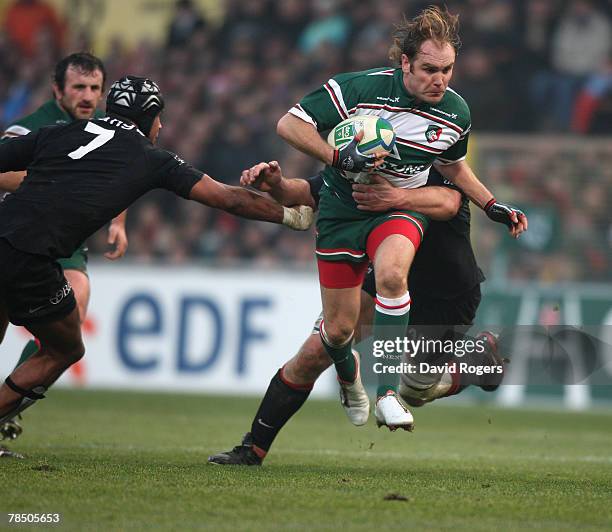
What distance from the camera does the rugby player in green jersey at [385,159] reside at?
7344 mm

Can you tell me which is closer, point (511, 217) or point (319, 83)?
point (511, 217)

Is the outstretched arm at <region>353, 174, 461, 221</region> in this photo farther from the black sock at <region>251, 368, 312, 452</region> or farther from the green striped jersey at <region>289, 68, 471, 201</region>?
the black sock at <region>251, 368, 312, 452</region>

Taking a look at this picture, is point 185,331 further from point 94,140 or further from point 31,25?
point 94,140

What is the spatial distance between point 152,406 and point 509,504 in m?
7.68

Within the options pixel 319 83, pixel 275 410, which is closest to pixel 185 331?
pixel 319 83

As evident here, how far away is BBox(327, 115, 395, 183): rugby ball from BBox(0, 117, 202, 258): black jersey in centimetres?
96

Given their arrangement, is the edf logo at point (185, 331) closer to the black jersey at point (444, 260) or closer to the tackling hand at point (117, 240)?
the tackling hand at point (117, 240)

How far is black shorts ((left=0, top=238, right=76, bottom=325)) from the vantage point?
675cm

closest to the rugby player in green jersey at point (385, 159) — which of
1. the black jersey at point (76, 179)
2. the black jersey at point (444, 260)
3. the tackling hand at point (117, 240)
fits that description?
the black jersey at point (444, 260)

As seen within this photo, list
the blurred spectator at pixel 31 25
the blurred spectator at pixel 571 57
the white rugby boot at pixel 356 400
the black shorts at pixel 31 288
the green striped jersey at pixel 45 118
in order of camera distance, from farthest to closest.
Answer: the blurred spectator at pixel 31 25 → the blurred spectator at pixel 571 57 → the green striped jersey at pixel 45 118 → the white rugby boot at pixel 356 400 → the black shorts at pixel 31 288

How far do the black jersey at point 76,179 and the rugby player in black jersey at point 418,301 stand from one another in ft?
2.13

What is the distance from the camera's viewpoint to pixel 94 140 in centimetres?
696

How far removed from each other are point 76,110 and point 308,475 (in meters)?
3.45

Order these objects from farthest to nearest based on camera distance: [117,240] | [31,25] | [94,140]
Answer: [31,25]
[117,240]
[94,140]
